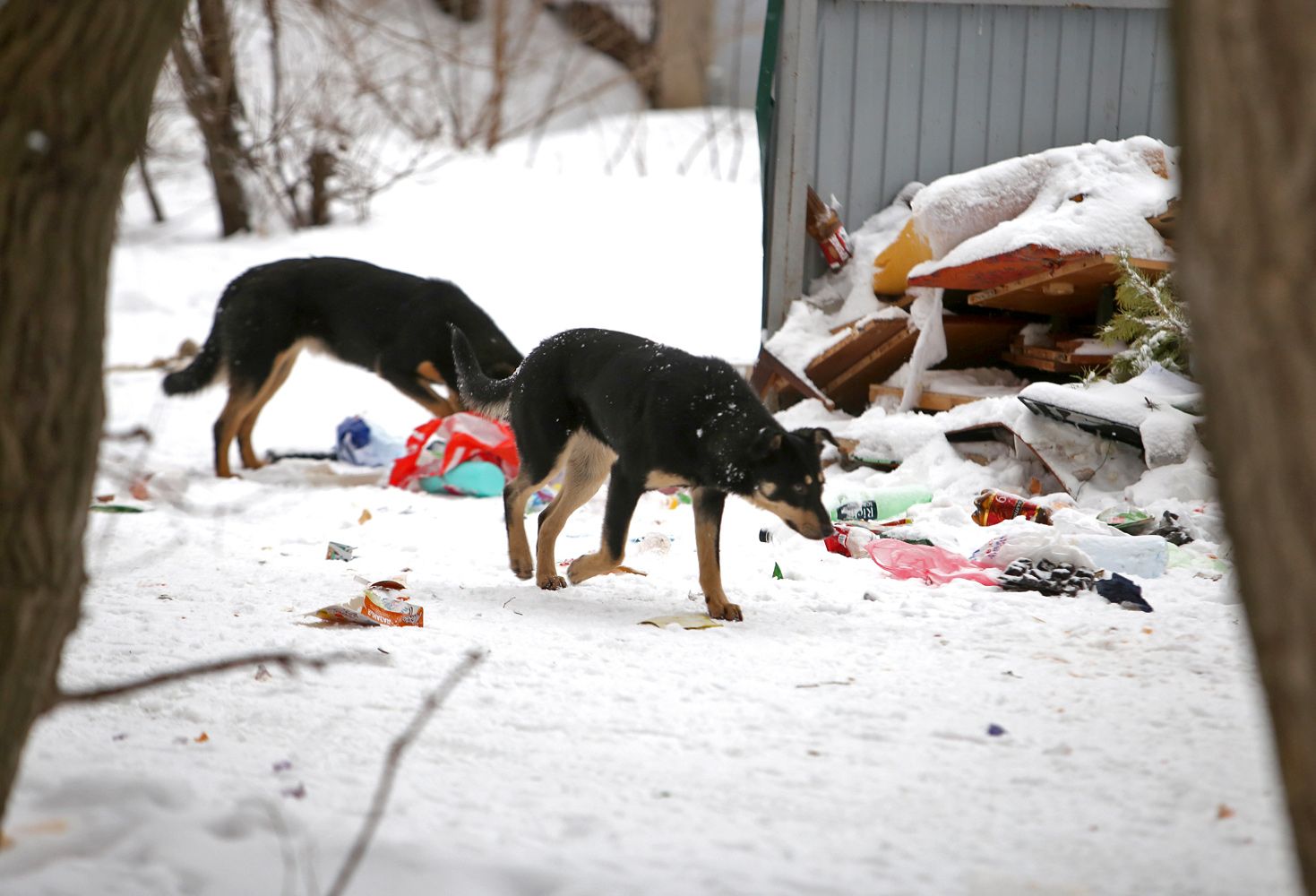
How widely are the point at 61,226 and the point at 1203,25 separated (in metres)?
1.77

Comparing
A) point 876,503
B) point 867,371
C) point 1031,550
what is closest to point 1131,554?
point 1031,550

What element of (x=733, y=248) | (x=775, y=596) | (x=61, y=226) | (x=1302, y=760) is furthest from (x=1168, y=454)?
(x=733, y=248)

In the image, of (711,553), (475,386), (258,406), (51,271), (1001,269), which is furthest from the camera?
(258,406)

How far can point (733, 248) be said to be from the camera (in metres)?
13.4

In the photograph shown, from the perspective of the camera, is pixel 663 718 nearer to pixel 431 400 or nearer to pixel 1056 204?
pixel 431 400

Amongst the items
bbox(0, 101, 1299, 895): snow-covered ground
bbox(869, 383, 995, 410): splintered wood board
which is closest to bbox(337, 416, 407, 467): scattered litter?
bbox(0, 101, 1299, 895): snow-covered ground

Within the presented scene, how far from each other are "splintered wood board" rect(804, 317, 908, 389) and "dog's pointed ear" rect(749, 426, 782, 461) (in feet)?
12.4

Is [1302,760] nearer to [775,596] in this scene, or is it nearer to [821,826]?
[821,826]

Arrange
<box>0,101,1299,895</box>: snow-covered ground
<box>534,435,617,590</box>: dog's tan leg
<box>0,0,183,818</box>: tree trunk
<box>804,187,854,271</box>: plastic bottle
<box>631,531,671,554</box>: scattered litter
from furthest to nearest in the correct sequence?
<box>804,187,854,271</box>: plastic bottle
<box>631,531,671,554</box>: scattered litter
<box>534,435,617,590</box>: dog's tan leg
<box>0,101,1299,895</box>: snow-covered ground
<box>0,0,183,818</box>: tree trunk

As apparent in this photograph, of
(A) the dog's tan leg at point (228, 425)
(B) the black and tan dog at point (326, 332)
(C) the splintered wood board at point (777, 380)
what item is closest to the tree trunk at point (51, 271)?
(B) the black and tan dog at point (326, 332)

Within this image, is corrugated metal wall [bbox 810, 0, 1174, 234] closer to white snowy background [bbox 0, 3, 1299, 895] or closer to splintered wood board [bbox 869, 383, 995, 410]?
splintered wood board [bbox 869, 383, 995, 410]

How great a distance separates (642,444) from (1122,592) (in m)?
1.97

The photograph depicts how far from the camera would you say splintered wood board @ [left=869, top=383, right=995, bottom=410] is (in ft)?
25.5

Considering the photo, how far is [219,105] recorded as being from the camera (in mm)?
12961
